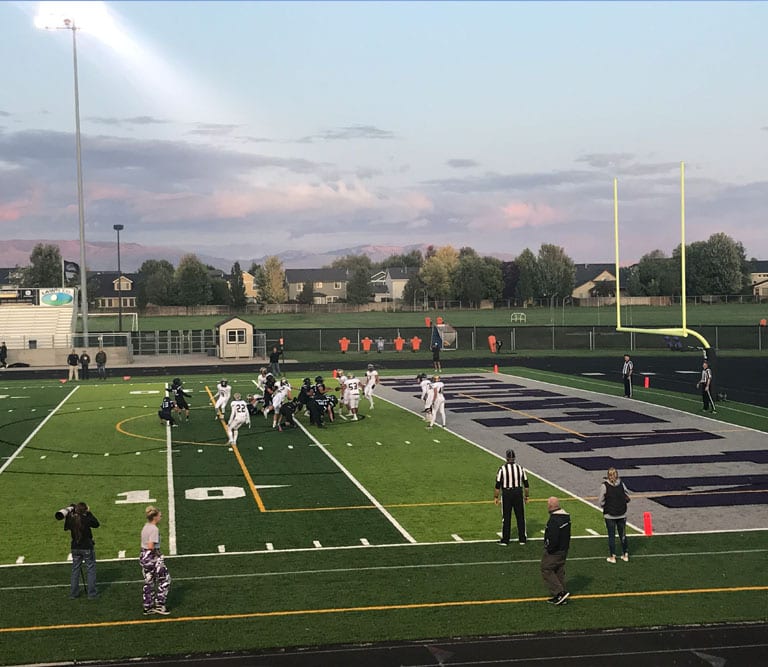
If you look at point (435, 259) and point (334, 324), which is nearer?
point (334, 324)

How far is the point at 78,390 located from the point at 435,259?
132 meters

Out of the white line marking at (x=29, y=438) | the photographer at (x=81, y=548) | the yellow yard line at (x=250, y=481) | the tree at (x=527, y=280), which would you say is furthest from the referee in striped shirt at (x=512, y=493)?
the tree at (x=527, y=280)

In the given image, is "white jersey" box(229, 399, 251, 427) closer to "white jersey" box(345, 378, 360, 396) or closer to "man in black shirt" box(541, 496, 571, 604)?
"white jersey" box(345, 378, 360, 396)

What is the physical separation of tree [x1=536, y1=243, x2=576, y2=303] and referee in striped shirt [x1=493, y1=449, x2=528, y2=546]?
132 metres

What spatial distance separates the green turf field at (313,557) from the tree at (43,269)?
124 meters

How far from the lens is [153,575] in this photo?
13.7 meters

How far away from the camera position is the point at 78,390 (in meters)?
46.1

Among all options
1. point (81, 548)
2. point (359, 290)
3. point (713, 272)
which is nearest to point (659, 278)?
point (713, 272)

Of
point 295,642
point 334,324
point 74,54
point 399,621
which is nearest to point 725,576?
point 399,621

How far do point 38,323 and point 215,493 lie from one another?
164 ft

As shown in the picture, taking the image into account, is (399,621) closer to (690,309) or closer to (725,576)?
(725,576)

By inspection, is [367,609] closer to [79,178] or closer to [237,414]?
[237,414]

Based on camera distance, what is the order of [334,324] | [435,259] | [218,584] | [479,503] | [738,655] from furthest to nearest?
1. [435,259]
2. [334,324]
3. [479,503]
4. [218,584]
5. [738,655]

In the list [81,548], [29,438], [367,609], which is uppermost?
[81,548]
